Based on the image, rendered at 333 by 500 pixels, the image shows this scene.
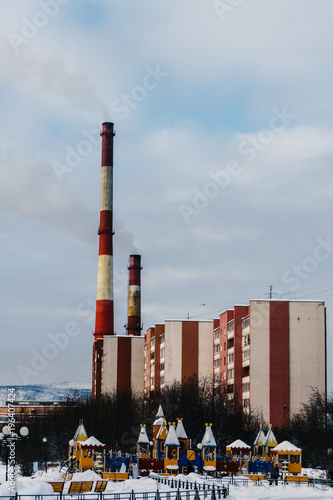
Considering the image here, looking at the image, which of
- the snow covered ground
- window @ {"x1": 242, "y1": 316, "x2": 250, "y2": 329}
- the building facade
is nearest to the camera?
the snow covered ground

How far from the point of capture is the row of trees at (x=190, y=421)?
6625cm

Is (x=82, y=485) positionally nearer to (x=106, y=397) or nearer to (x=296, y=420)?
(x=296, y=420)

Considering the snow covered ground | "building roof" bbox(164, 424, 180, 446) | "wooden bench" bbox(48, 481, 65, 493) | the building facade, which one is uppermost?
the building facade

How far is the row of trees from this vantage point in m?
66.2

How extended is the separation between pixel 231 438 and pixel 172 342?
25.3 metres

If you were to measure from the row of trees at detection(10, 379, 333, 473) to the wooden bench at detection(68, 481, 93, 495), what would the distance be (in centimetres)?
3295

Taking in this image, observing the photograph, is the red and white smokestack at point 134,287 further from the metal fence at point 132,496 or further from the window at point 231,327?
the metal fence at point 132,496

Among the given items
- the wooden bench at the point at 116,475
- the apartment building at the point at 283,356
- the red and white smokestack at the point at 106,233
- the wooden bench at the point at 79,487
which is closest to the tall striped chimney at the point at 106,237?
the red and white smokestack at the point at 106,233

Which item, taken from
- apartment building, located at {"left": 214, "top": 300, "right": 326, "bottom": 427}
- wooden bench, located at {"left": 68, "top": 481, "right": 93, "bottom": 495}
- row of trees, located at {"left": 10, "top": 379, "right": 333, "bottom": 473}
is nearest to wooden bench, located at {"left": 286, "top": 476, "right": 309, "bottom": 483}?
wooden bench, located at {"left": 68, "top": 481, "right": 93, "bottom": 495}

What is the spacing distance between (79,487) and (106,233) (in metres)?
64.2

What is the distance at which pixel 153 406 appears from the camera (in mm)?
76750

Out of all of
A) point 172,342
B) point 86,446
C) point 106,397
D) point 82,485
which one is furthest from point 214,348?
point 82,485

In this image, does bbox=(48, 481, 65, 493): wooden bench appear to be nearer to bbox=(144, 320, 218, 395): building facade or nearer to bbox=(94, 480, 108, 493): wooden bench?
bbox=(94, 480, 108, 493): wooden bench

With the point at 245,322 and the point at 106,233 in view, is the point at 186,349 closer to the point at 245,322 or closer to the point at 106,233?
the point at 245,322
